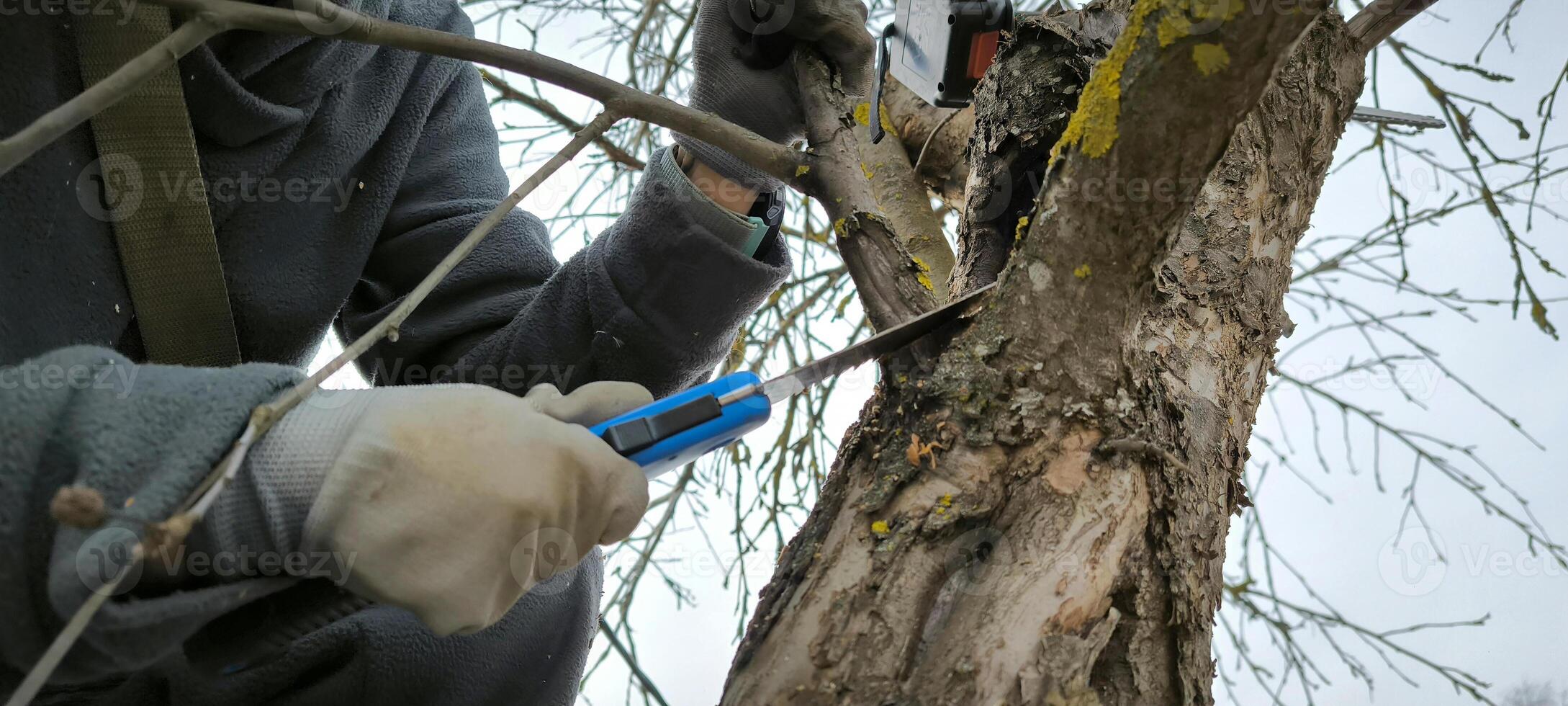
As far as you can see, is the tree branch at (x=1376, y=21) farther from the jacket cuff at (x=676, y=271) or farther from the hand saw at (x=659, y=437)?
the jacket cuff at (x=676, y=271)

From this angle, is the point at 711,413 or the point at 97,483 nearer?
the point at 97,483

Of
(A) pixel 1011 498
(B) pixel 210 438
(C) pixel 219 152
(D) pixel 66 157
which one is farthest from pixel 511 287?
(A) pixel 1011 498

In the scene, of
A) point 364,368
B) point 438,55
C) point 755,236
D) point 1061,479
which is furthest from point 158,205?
point 1061,479

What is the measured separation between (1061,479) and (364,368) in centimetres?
122

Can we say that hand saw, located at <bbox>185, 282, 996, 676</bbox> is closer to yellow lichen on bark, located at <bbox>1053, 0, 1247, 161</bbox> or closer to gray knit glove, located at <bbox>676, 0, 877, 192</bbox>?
yellow lichen on bark, located at <bbox>1053, 0, 1247, 161</bbox>

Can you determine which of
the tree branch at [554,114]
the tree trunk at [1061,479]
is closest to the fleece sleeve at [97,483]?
the tree trunk at [1061,479]

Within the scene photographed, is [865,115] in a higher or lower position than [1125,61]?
higher

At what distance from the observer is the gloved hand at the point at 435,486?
872mm

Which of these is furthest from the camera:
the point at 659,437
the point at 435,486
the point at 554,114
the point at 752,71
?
the point at 554,114

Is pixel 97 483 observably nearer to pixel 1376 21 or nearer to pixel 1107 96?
pixel 1107 96

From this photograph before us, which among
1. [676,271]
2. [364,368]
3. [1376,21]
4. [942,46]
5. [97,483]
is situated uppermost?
[1376,21]

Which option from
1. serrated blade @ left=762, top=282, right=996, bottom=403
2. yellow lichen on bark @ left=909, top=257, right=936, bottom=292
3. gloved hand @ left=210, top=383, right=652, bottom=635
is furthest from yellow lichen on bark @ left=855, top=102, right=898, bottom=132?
gloved hand @ left=210, top=383, right=652, bottom=635

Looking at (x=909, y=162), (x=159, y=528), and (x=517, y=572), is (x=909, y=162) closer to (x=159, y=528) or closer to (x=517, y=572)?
(x=517, y=572)

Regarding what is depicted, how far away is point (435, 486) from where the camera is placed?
2.88ft
